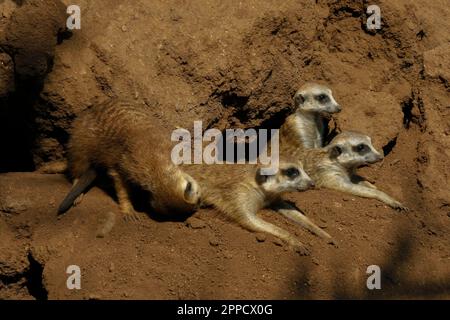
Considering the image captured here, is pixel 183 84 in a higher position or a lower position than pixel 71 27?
lower

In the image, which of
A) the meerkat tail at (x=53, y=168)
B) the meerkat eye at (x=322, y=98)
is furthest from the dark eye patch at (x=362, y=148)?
the meerkat tail at (x=53, y=168)

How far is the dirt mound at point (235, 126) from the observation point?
352 centimetres

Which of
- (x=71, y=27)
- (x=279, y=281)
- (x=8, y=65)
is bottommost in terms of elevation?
(x=279, y=281)

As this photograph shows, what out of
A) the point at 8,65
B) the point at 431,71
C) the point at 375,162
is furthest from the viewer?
the point at 431,71

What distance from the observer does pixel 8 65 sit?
4.00m

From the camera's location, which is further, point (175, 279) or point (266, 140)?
point (266, 140)

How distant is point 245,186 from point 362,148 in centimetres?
97

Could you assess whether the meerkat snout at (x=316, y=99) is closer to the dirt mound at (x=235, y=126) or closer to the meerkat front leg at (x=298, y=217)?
the dirt mound at (x=235, y=126)

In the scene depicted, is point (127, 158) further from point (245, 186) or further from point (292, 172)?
point (292, 172)

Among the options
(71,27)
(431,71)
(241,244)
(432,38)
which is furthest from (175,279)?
(432,38)

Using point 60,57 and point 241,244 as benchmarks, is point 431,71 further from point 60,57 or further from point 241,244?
point 60,57

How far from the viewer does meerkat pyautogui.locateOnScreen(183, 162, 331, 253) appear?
4055 mm

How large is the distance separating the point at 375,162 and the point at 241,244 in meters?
1.47

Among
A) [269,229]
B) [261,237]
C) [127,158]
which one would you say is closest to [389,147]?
[269,229]
